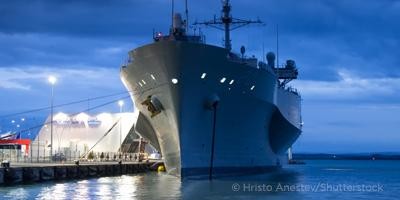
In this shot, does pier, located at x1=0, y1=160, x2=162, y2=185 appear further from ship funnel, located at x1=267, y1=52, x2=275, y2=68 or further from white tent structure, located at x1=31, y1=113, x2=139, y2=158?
ship funnel, located at x1=267, y1=52, x2=275, y2=68

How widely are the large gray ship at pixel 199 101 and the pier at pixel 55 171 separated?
7.21 m

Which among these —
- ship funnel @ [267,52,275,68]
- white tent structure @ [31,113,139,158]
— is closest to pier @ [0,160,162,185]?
white tent structure @ [31,113,139,158]

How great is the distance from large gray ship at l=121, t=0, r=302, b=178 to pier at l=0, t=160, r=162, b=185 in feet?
23.7

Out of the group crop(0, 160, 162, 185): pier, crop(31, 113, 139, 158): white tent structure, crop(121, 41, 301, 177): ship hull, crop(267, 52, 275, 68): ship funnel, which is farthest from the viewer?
crop(31, 113, 139, 158): white tent structure

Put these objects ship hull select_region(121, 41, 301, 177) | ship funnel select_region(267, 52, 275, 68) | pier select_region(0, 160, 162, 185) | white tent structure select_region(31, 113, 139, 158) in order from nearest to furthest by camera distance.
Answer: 1. ship hull select_region(121, 41, 301, 177)
2. pier select_region(0, 160, 162, 185)
3. ship funnel select_region(267, 52, 275, 68)
4. white tent structure select_region(31, 113, 139, 158)

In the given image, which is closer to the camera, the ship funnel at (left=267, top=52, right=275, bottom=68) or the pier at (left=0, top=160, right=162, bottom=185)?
the pier at (left=0, top=160, right=162, bottom=185)

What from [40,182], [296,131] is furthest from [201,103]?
[296,131]

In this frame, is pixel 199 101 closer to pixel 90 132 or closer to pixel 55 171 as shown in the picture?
pixel 55 171

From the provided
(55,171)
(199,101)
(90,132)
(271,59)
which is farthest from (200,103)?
(90,132)

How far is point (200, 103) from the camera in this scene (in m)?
37.6

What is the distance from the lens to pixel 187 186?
1433 inches

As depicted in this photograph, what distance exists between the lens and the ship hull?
36750mm

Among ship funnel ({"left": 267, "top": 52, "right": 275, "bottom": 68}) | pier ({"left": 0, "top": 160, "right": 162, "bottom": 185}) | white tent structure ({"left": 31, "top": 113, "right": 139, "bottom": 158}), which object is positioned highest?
ship funnel ({"left": 267, "top": 52, "right": 275, "bottom": 68})

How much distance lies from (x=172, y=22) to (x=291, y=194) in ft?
47.3
